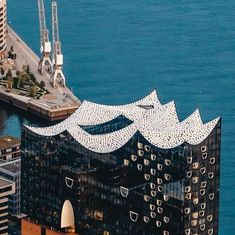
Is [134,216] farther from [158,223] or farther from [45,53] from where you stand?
[45,53]

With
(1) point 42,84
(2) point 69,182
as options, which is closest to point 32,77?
(1) point 42,84

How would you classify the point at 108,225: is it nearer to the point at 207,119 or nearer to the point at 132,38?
the point at 207,119

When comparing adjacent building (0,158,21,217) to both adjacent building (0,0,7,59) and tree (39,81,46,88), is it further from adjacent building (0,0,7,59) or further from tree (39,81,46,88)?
adjacent building (0,0,7,59)

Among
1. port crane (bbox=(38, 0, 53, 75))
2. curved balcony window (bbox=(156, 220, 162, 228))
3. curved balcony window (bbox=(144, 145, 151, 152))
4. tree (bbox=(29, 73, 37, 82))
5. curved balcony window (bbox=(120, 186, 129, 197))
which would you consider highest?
port crane (bbox=(38, 0, 53, 75))

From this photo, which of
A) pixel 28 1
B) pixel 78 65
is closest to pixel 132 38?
pixel 78 65

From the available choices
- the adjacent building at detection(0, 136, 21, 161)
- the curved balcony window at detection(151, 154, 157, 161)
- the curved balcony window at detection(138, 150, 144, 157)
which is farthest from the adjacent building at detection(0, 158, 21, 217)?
the curved balcony window at detection(151, 154, 157, 161)

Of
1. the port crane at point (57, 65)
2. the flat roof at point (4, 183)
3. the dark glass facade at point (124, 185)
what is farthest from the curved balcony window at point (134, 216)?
the port crane at point (57, 65)
